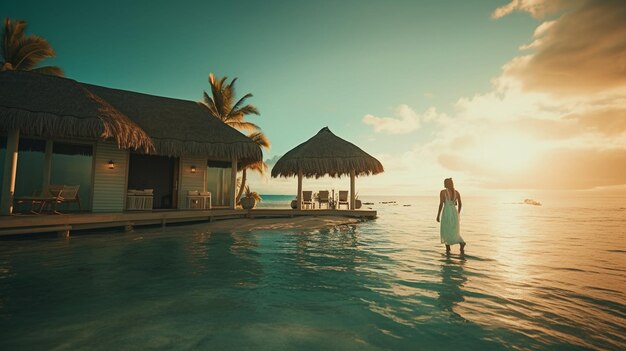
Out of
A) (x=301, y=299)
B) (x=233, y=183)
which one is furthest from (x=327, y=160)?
(x=301, y=299)

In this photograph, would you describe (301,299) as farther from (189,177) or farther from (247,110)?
(247,110)

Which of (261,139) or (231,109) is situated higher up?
(231,109)

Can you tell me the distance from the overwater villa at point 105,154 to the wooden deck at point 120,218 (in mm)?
32

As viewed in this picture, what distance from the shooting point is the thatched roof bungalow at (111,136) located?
8.96 meters

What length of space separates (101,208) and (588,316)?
1301 centimetres

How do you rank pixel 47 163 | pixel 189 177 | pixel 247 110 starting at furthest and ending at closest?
pixel 247 110 < pixel 189 177 < pixel 47 163

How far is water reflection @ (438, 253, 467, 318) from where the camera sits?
12.0 ft

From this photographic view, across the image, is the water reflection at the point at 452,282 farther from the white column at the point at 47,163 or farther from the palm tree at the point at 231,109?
the palm tree at the point at 231,109

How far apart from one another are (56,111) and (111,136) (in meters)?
1.52

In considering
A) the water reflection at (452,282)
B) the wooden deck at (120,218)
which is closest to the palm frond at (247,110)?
the wooden deck at (120,218)

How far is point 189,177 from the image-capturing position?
13.5 m

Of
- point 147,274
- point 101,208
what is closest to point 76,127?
point 101,208

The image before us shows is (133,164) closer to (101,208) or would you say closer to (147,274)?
(101,208)

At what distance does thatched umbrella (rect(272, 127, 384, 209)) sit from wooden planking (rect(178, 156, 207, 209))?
12.2 feet
